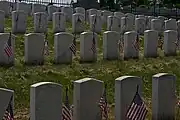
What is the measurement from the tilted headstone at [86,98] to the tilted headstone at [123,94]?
1.12 feet

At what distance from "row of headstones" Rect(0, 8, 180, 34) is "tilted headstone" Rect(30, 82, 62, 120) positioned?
8.19 metres

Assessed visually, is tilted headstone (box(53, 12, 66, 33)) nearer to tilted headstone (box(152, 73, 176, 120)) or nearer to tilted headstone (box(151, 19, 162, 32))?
tilted headstone (box(151, 19, 162, 32))

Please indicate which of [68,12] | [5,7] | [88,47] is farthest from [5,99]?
[68,12]

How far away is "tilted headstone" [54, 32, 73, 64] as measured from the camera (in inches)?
503

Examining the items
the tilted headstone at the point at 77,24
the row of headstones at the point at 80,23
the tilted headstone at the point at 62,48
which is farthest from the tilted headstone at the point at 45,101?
the tilted headstone at the point at 77,24

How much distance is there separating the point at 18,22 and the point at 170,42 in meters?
5.41

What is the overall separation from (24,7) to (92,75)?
9.74 meters

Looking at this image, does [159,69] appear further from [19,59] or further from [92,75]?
[19,59]

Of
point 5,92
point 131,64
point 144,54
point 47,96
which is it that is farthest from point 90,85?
point 144,54

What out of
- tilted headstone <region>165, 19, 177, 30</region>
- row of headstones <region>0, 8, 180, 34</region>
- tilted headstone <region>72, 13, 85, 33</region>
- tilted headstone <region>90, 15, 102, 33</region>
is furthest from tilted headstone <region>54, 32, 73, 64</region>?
tilted headstone <region>165, 19, 177, 30</region>

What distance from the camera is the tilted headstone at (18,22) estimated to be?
1591 centimetres

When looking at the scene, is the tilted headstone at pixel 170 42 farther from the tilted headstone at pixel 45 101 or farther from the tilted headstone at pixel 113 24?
the tilted headstone at pixel 45 101

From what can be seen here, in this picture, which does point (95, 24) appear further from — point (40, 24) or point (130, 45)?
point (130, 45)

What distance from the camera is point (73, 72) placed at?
1204 centimetres
